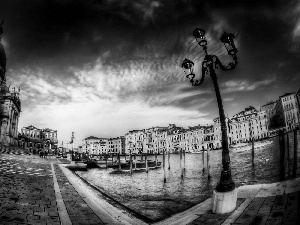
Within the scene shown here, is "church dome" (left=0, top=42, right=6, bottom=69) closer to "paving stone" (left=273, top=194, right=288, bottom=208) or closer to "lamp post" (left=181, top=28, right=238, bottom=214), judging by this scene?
"lamp post" (left=181, top=28, right=238, bottom=214)

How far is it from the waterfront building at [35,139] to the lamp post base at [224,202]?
70.1 meters

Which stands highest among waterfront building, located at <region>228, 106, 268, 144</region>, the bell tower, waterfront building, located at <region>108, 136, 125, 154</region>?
the bell tower

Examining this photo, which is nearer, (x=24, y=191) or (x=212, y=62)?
(x=212, y=62)

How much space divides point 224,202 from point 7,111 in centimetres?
6937

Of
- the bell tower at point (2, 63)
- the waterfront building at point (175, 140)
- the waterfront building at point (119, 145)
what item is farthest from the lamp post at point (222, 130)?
the waterfront building at point (119, 145)

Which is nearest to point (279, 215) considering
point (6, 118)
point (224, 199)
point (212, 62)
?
point (224, 199)

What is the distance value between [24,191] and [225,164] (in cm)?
794

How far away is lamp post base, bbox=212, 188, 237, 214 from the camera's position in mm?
5727

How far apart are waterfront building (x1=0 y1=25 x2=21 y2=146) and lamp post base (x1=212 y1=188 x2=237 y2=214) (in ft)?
198

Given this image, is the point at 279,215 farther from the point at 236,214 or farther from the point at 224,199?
the point at 224,199

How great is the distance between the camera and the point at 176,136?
141m

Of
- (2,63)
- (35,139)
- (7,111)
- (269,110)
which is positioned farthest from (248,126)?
(2,63)

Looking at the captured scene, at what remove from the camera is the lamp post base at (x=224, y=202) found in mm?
5727

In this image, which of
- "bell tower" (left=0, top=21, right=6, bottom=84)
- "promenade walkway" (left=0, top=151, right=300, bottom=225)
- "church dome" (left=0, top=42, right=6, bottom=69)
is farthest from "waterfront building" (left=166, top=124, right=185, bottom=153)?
"promenade walkway" (left=0, top=151, right=300, bottom=225)
